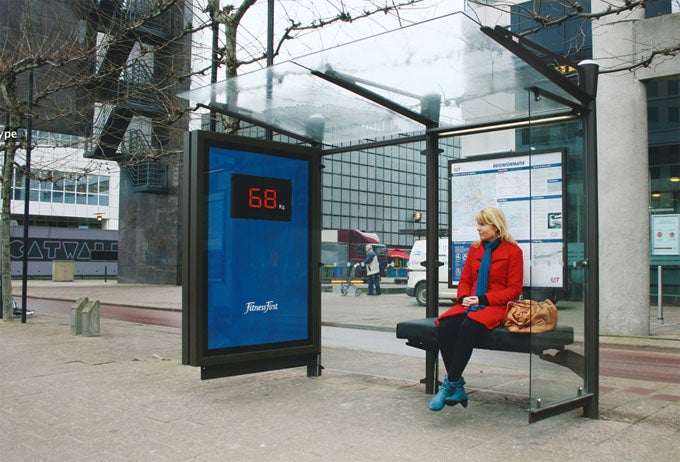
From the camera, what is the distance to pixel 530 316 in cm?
484

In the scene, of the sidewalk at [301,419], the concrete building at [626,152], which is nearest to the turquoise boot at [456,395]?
the sidewalk at [301,419]

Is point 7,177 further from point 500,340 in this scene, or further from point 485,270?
point 500,340

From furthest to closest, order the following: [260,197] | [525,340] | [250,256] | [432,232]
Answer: [260,197]
[250,256]
[432,232]
[525,340]

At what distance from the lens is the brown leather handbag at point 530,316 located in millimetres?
4830

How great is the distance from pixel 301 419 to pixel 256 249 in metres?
2.00

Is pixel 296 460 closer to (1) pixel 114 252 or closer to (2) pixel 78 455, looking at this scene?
(2) pixel 78 455

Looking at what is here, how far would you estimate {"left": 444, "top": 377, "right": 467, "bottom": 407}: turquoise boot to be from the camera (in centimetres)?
512

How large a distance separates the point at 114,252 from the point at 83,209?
14.8 meters

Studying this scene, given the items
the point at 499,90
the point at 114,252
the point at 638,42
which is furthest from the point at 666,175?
the point at 114,252

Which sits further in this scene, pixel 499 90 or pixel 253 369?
pixel 253 369

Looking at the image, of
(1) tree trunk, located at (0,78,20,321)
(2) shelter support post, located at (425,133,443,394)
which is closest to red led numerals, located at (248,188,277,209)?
(2) shelter support post, located at (425,133,443,394)

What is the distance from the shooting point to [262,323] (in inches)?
263

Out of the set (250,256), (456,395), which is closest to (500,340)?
(456,395)

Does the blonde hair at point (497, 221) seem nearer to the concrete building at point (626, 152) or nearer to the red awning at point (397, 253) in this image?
the concrete building at point (626, 152)
